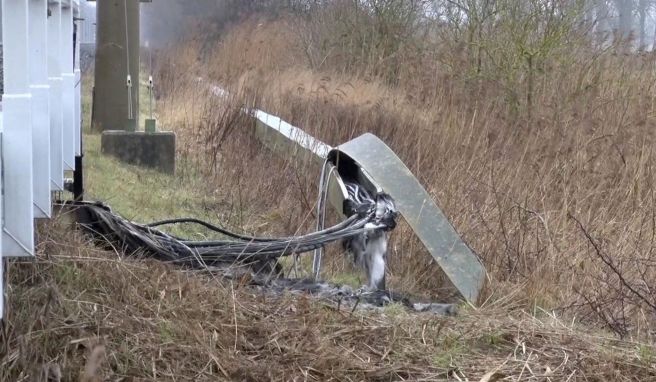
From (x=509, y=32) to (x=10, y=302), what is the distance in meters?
9.62

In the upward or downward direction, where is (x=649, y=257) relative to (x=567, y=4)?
downward

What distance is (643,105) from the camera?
36.1 feet

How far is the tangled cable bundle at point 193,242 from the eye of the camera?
4.34 m

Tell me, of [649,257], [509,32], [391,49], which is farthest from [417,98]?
[649,257]

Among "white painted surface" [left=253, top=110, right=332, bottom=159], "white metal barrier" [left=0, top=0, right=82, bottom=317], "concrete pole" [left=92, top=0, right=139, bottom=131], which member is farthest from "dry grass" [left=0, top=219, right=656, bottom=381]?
"concrete pole" [left=92, top=0, right=139, bottom=131]

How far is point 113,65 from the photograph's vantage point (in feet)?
35.2

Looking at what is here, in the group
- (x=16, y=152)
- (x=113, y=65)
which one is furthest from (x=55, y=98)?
(x=113, y=65)

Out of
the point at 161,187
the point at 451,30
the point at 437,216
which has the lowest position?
the point at 161,187

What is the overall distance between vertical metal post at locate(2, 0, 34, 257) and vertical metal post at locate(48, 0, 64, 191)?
0.85m

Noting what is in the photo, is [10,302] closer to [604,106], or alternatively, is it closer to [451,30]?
[604,106]

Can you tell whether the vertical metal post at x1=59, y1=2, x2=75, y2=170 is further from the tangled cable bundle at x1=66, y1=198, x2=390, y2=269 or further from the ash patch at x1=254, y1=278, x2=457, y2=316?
the ash patch at x1=254, y1=278, x2=457, y2=316

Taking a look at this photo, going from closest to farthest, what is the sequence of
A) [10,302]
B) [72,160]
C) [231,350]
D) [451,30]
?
[10,302]
[231,350]
[72,160]
[451,30]

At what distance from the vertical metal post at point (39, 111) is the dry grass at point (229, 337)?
13.7 inches

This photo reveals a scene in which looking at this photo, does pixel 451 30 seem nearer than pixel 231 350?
No
